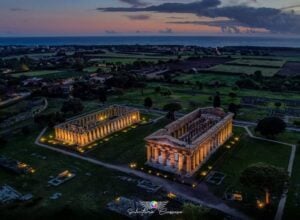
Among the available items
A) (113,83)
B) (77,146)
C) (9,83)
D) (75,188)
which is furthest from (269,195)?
(9,83)

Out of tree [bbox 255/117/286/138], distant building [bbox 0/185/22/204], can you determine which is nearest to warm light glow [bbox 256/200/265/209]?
tree [bbox 255/117/286/138]

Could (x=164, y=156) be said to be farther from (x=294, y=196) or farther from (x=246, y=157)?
(x=294, y=196)

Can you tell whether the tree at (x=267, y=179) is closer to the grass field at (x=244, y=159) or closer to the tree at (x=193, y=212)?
the grass field at (x=244, y=159)

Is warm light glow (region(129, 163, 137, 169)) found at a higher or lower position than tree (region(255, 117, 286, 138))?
lower

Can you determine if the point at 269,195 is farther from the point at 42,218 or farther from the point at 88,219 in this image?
the point at 42,218

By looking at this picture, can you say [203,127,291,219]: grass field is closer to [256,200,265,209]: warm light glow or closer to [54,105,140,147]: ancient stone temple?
[256,200,265,209]: warm light glow

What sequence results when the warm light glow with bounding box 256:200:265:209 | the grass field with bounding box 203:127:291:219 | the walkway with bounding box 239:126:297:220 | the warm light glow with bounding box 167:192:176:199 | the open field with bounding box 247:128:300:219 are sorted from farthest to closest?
the grass field with bounding box 203:127:291:219
the warm light glow with bounding box 167:192:176:199
the warm light glow with bounding box 256:200:265:209
the walkway with bounding box 239:126:297:220
the open field with bounding box 247:128:300:219

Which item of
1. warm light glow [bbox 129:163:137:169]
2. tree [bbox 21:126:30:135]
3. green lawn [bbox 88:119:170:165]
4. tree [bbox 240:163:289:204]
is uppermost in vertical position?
tree [bbox 240:163:289:204]
